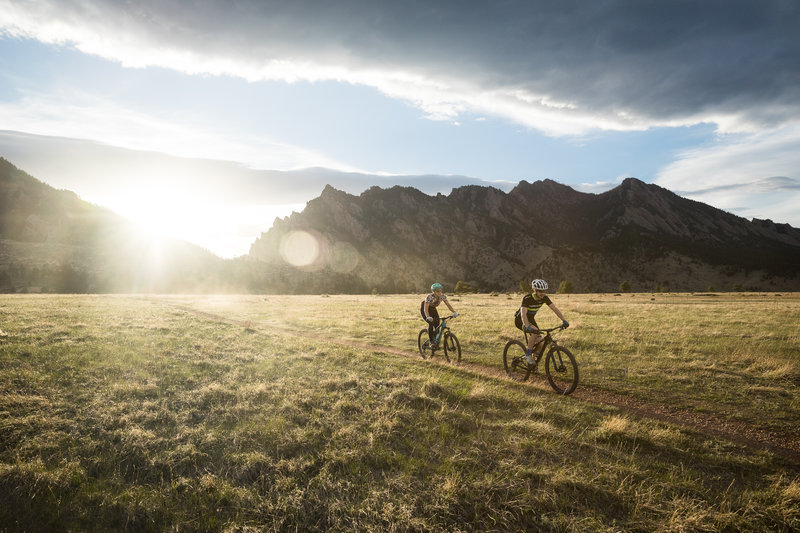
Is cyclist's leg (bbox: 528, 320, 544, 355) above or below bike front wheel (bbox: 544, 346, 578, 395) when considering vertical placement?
above

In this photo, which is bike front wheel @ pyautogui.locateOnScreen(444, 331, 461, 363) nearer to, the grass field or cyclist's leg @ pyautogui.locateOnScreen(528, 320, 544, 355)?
the grass field

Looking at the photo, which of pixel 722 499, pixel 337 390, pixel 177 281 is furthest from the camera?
pixel 177 281

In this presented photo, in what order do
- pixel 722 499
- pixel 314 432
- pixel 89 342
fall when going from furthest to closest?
1. pixel 89 342
2. pixel 314 432
3. pixel 722 499

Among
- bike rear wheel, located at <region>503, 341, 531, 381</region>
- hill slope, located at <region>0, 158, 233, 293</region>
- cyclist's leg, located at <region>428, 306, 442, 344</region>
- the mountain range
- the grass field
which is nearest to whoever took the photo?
the grass field

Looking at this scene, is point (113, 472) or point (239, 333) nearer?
point (113, 472)

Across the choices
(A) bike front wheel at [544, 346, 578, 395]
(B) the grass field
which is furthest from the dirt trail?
(B) the grass field

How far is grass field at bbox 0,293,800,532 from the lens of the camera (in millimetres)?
4930

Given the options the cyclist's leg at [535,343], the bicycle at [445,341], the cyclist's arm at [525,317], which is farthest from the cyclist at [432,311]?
the cyclist's leg at [535,343]

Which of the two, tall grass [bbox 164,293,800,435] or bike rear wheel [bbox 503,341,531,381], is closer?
tall grass [bbox 164,293,800,435]

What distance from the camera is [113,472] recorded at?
586cm

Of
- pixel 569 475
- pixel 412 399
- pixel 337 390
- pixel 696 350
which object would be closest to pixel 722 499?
pixel 569 475

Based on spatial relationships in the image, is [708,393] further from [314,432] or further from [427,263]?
[427,263]

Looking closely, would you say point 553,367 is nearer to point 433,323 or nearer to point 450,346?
point 450,346

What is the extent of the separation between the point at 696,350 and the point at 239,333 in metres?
22.0
